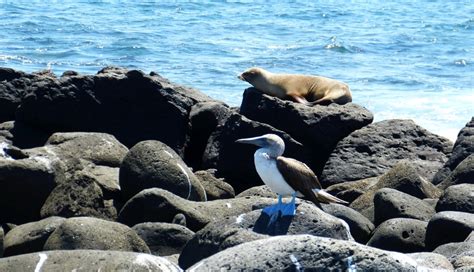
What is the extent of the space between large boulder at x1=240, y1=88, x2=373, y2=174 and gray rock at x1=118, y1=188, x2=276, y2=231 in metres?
3.47

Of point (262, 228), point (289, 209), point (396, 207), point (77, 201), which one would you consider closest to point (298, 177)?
point (289, 209)

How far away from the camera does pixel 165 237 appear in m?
8.27

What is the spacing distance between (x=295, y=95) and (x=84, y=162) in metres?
3.86

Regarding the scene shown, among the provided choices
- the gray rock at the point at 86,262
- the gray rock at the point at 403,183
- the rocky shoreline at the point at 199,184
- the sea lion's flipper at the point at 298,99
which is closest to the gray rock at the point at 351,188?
the rocky shoreline at the point at 199,184

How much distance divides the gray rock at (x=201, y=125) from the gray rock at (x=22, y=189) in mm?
3714

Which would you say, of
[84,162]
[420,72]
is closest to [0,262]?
[84,162]

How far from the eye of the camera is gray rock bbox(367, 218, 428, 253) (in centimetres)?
891

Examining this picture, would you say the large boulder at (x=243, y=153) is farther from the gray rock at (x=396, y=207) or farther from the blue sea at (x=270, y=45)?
the blue sea at (x=270, y=45)

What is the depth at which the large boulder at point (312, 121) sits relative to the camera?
12602 mm

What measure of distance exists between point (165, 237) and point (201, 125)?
507cm

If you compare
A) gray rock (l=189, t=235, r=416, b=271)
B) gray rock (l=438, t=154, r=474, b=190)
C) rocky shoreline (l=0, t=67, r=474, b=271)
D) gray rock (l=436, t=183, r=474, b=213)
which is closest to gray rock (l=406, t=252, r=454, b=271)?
rocky shoreline (l=0, t=67, r=474, b=271)

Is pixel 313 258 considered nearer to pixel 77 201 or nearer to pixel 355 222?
pixel 355 222

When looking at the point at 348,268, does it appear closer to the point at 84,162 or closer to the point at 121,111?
the point at 84,162

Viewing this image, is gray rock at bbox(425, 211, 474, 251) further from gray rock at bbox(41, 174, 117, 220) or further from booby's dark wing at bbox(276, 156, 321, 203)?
gray rock at bbox(41, 174, 117, 220)
